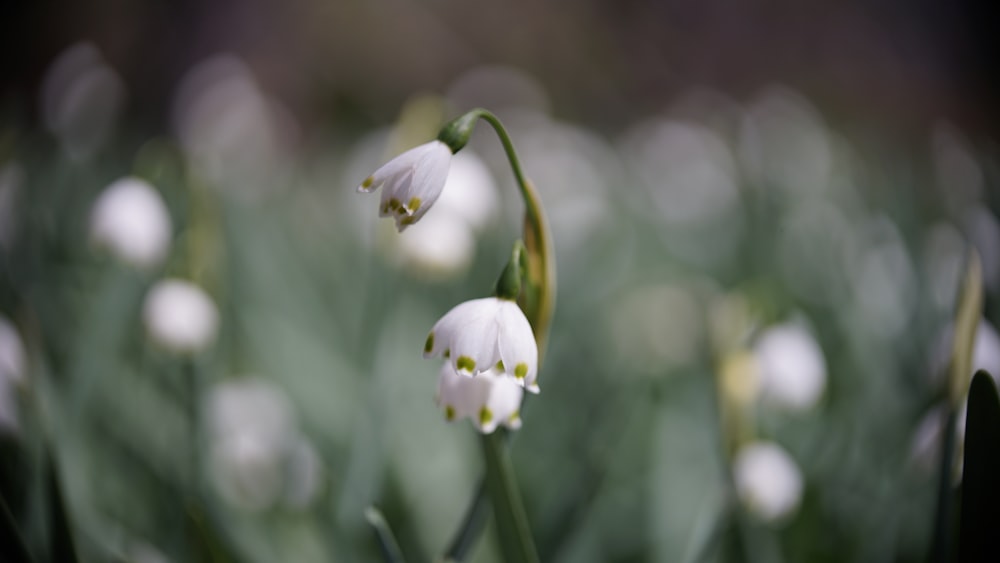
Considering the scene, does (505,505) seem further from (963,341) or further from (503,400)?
(963,341)

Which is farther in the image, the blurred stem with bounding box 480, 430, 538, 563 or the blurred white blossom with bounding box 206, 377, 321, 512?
the blurred white blossom with bounding box 206, 377, 321, 512

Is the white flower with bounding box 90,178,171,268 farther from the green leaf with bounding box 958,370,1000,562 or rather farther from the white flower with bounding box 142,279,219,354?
the green leaf with bounding box 958,370,1000,562

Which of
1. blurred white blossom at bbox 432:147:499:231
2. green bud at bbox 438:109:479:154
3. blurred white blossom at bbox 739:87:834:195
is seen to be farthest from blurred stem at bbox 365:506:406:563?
blurred white blossom at bbox 739:87:834:195

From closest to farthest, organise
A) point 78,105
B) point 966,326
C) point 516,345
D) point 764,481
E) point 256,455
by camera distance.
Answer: point 516,345, point 966,326, point 764,481, point 256,455, point 78,105

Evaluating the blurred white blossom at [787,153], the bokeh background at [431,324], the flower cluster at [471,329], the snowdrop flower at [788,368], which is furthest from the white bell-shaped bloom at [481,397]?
the blurred white blossom at [787,153]

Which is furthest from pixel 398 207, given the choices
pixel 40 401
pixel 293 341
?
pixel 293 341

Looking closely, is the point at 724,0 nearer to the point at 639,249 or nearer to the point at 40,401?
the point at 639,249

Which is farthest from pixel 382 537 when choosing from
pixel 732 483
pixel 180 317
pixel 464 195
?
pixel 464 195
